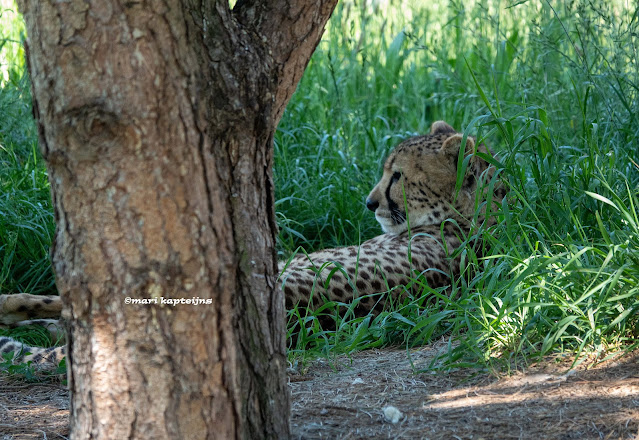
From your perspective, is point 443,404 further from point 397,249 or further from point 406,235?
point 406,235

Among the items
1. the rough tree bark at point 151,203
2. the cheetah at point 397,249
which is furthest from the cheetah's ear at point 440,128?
the rough tree bark at point 151,203

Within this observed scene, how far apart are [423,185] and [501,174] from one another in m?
0.77

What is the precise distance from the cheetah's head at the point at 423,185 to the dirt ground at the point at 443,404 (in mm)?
1366

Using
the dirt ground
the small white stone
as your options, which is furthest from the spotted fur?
the small white stone

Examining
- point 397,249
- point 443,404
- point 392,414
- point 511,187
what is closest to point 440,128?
point 397,249

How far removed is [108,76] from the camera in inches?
63.7

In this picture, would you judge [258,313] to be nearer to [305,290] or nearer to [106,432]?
[106,432]

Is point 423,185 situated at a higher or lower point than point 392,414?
higher

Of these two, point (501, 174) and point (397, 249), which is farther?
point (397, 249)

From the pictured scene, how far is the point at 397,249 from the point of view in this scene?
380 cm

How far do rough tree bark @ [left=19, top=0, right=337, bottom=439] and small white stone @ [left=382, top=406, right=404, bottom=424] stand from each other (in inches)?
21.8

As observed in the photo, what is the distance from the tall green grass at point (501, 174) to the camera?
8.65ft

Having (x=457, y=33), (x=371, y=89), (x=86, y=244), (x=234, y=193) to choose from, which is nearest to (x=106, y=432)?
(x=86, y=244)

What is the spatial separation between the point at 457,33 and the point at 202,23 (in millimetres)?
5423
